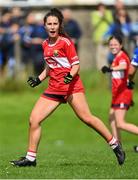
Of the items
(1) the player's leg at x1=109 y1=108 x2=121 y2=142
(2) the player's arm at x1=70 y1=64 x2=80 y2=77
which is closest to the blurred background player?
(1) the player's leg at x1=109 y1=108 x2=121 y2=142

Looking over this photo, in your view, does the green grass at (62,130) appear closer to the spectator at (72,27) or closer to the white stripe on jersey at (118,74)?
the spectator at (72,27)

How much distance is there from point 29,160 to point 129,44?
1256cm

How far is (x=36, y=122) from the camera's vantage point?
43.7 ft

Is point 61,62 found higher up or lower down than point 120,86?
higher up

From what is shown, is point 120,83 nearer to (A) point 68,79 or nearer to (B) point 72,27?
(A) point 68,79

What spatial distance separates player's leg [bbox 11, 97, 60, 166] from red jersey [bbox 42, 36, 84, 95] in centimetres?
21

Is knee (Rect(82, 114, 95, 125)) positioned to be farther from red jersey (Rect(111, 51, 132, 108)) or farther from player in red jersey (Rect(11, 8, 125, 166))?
red jersey (Rect(111, 51, 132, 108))

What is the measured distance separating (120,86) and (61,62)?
3.87 metres

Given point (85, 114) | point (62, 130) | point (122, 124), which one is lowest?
point (62, 130)

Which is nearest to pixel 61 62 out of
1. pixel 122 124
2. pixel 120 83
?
pixel 122 124

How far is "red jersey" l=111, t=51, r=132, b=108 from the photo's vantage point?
1705 centimetres

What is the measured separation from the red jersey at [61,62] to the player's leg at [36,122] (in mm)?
213

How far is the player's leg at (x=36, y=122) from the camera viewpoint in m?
13.3

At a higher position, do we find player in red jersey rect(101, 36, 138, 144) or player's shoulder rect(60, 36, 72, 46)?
player's shoulder rect(60, 36, 72, 46)
